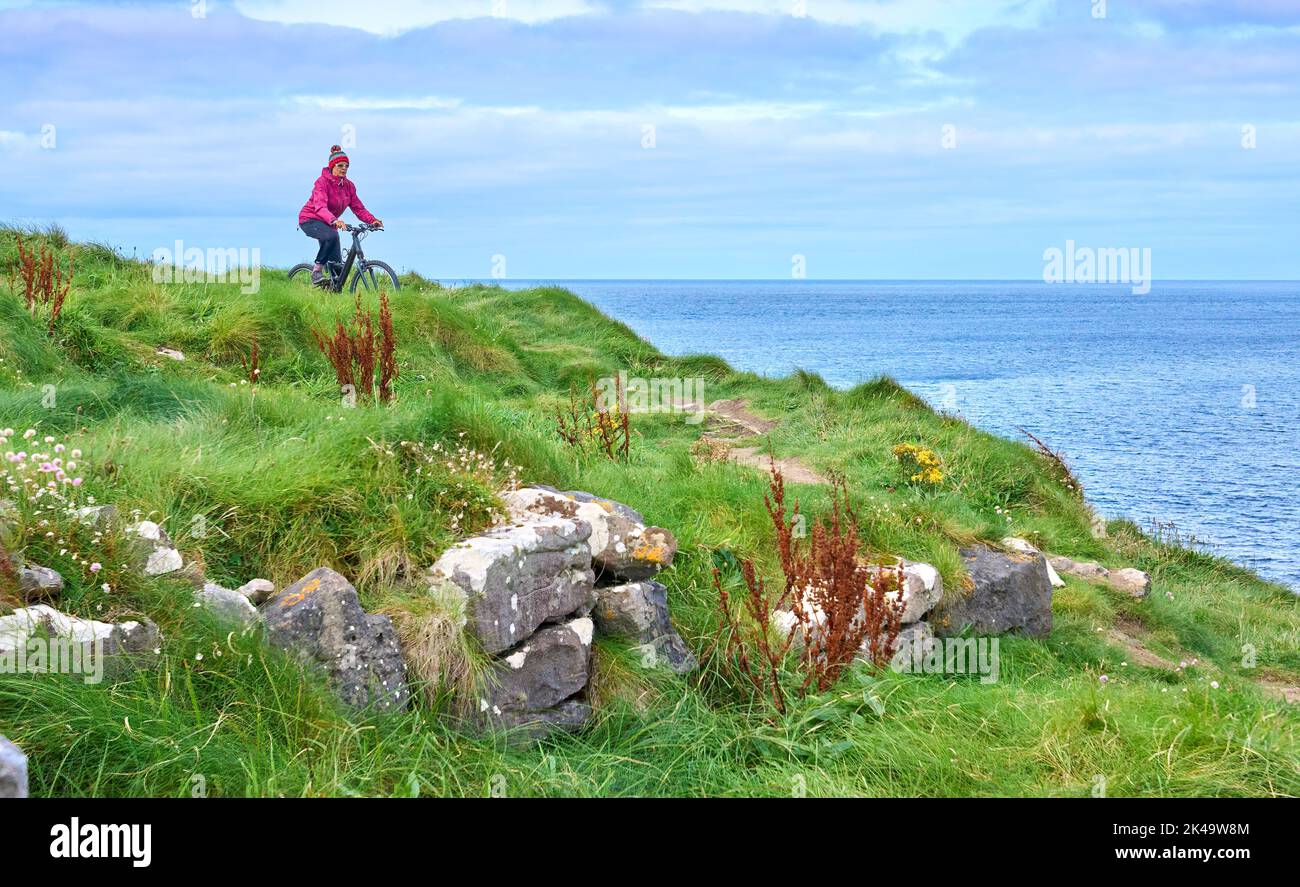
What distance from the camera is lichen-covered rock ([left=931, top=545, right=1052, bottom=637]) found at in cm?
739

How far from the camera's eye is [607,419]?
33.0 ft

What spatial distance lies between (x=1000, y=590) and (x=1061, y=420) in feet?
83.3

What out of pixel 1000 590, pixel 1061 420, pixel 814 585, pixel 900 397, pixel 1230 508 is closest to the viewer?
pixel 814 585

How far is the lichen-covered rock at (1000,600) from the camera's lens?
7395 mm

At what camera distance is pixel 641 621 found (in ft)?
19.5

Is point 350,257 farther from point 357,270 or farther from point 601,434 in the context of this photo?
point 601,434

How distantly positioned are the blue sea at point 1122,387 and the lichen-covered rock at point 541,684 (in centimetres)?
1212

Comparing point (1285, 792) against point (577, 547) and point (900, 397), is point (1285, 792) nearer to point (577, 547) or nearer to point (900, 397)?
point (577, 547)

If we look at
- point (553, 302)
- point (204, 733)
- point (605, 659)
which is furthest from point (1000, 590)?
point (553, 302)

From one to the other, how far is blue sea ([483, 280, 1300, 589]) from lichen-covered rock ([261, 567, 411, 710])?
13176 millimetres

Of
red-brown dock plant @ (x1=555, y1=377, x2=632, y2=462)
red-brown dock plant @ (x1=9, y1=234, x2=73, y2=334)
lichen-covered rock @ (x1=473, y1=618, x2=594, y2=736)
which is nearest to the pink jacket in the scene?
red-brown dock plant @ (x1=9, y1=234, x2=73, y2=334)

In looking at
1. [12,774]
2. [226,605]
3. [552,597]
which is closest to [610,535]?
[552,597]
